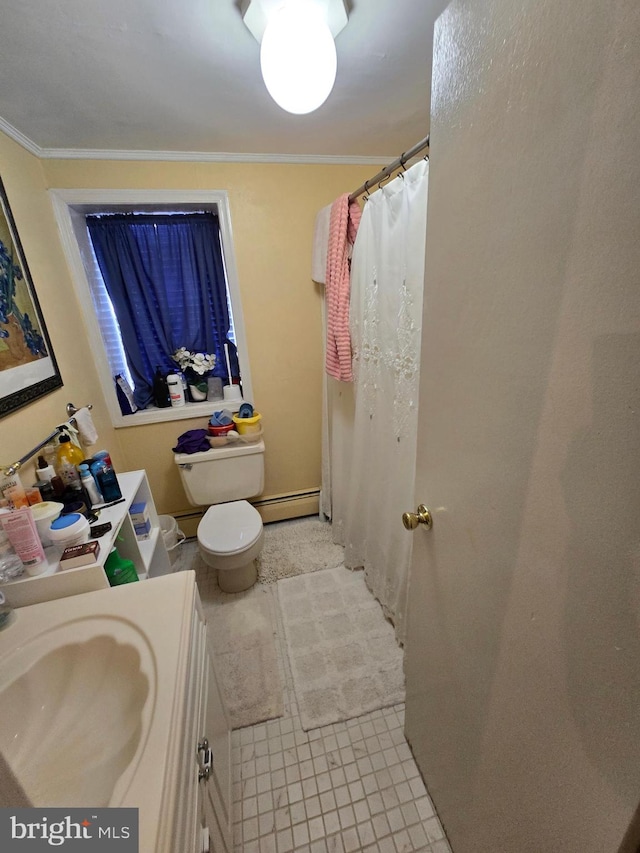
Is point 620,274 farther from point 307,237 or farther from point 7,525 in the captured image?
point 307,237

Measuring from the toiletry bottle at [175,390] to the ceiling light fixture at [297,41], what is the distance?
4.58ft

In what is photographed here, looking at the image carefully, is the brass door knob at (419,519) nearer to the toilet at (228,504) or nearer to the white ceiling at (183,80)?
the toilet at (228,504)

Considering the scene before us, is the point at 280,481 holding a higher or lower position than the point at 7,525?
lower

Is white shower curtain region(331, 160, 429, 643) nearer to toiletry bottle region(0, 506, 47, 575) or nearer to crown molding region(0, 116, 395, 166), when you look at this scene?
crown molding region(0, 116, 395, 166)

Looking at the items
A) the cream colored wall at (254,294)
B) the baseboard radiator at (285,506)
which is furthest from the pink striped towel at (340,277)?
the baseboard radiator at (285,506)

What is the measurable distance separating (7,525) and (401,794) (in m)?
1.43

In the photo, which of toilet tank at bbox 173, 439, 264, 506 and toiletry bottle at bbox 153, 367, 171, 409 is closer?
toilet tank at bbox 173, 439, 264, 506

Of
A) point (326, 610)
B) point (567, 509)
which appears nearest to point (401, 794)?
point (326, 610)

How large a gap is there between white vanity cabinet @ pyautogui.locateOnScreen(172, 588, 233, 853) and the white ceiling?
61.6 inches

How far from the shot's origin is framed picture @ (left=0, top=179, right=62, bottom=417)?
1.07 m

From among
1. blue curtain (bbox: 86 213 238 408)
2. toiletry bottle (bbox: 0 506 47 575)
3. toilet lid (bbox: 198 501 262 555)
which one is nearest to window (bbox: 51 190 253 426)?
blue curtain (bbox: 86 213 238 408)

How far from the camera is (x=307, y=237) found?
1827 mm

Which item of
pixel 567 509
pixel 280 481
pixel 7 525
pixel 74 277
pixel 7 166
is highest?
pixel 7 166

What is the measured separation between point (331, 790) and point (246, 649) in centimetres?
59
